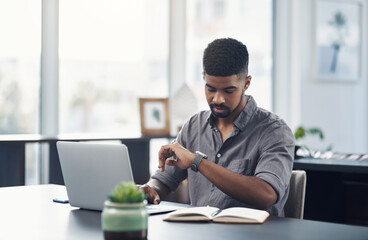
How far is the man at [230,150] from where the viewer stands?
212 cm

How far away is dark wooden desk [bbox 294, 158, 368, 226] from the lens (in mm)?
3203

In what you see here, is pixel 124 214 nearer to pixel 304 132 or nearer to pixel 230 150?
pixel 230 150

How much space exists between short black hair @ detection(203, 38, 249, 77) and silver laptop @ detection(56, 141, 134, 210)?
61cm

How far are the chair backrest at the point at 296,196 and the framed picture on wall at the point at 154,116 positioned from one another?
2.04 m

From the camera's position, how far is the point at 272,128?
2.30 meters

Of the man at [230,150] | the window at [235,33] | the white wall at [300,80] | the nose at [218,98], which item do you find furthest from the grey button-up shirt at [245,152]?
the white wall at [300,80]

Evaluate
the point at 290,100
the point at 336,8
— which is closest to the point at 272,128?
the point at 290,100

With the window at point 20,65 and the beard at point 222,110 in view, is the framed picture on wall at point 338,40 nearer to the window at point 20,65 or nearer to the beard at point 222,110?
the window at point 20,65

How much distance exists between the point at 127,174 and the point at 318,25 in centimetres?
442

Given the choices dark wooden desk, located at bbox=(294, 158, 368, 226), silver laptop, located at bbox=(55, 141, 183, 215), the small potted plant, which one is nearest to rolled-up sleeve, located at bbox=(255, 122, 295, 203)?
silver laptop, located at bbox=(55, 141, 183, 215)

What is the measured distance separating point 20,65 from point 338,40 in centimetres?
332

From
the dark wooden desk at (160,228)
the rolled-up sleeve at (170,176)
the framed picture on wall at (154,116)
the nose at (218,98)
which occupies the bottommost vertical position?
the dark wooden desk at (160,228)

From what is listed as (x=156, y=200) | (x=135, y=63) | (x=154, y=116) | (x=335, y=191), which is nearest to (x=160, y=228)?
(x=156, y=200)

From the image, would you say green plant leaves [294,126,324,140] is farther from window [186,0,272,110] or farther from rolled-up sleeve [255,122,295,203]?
rolled-up sleeve [255,122,295,203]
